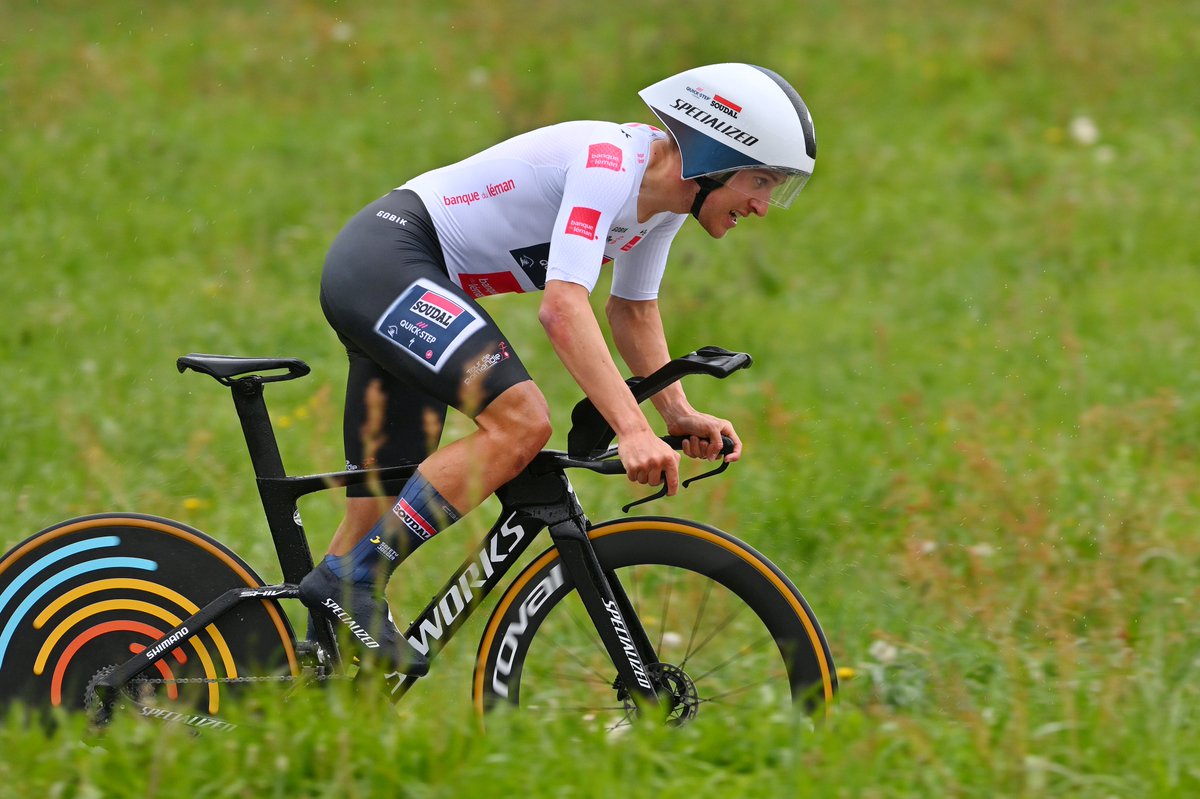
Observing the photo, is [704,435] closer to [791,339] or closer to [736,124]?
[736,124]

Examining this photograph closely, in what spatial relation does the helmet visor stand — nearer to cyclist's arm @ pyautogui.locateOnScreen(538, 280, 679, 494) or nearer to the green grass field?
cyclist's arm @ pyautogui.locateOnScreen(538, 280, 679, 494)

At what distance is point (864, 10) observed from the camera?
507 inches

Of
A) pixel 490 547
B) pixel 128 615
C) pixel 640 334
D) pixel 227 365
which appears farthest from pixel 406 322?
pixel 128 615

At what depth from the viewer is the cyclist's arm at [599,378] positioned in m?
3.37

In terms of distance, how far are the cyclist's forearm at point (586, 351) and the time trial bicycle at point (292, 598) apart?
244 mm

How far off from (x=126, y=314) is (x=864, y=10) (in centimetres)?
798

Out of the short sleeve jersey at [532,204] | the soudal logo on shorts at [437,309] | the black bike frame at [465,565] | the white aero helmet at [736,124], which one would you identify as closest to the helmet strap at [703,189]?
the white aero helmet at [736,124]

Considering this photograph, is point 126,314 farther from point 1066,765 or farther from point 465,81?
point 1066,765

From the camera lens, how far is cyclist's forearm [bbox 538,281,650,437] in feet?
11.1

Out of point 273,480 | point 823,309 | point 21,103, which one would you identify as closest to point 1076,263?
point 823,309

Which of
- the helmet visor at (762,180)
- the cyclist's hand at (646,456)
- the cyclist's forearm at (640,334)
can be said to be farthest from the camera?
the cyclist's forearm at (640,334)

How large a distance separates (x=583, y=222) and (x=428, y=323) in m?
0.50

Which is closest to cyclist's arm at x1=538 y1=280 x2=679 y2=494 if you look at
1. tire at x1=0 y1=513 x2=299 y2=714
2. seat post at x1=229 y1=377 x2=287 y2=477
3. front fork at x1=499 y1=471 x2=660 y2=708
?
front fork at x1=499 y1=471 x2=660 y2=708

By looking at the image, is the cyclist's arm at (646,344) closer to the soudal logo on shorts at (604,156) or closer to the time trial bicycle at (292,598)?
the time trial bicycle at (292,598)
